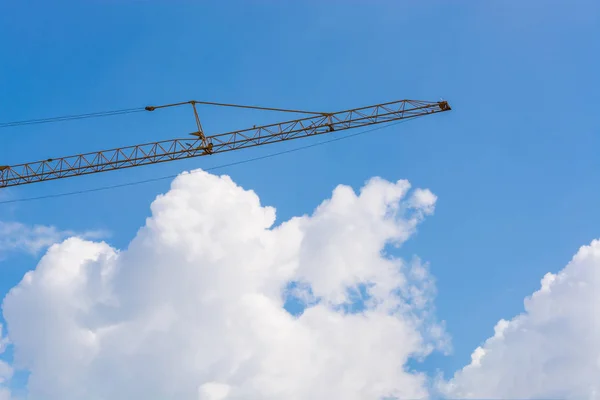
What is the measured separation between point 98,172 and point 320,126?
3182cm

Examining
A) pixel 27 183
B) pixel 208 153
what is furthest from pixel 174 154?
pixel 27 183

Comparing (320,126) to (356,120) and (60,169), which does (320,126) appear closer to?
(356,120)

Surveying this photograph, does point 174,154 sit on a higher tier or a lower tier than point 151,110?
lower

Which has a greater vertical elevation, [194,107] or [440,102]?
[194,107]

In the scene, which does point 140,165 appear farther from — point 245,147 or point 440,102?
point 440,102

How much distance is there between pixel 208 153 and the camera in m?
82.4

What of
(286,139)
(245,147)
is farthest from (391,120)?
(245,147)

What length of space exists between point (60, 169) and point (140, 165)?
11.6 m

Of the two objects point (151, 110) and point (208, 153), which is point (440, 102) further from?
point (151, 110)

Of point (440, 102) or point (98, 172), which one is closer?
point (440, 102)

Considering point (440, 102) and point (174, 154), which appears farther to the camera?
point (174, 154)

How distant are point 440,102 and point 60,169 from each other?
52755 millimetres

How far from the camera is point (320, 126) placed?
81.4 meters

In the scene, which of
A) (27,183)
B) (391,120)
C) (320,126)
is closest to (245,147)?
(320,126)
